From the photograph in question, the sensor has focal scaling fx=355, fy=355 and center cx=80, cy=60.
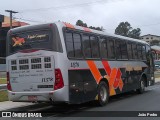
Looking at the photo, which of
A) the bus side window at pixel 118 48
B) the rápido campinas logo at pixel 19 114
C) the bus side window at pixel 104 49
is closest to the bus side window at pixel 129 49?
the bus side window at pixel 118 48

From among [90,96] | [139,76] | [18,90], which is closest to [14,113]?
[18,90]

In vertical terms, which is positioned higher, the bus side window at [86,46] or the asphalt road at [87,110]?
the bus side window at [86,46]

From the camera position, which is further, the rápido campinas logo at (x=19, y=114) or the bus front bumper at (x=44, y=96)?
the rápido campinas logo at (x=19, y=114)

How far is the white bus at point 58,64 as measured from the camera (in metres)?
11.9

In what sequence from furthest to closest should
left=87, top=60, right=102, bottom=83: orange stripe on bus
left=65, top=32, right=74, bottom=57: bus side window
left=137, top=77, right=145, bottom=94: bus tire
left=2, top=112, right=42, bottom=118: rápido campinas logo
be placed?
1. left=137, top=77, right=145, bottom=94: bus tire
2. left=87, top=60, right=102, bottom=83: orange stripe on bus
3. left=65, top=32, right=74, bottom=57: bus side window
4. left=2, top=112, right=42, bottom=118: rápido campinas logo

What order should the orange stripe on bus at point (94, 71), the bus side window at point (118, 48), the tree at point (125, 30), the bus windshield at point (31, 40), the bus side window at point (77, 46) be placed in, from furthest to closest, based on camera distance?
the tree at point (125, 30) < the bus side window at point (118, 48) < the orange stripe on bus at point (94, 71) < the bus side window at point (77, 46) < the bus windshield at point (31, 40)

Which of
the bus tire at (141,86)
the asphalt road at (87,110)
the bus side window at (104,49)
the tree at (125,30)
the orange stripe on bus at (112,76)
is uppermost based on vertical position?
the tree at (125,30)

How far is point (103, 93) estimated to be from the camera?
14.6 metres

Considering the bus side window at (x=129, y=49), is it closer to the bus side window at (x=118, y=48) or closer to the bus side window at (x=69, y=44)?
the bus side window at (x=118, y=48)

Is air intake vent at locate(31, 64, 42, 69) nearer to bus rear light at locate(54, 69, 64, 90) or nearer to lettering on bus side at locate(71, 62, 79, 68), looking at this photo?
bus rear light at locate(54, 69, 64, 90)

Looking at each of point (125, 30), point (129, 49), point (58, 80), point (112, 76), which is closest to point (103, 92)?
point (112, 76)

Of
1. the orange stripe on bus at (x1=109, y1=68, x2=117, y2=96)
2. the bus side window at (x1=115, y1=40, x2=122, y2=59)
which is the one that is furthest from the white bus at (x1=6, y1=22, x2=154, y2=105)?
the bus side window at (x1=115, y1=40, x2=122, y2=59)

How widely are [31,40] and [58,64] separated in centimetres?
153

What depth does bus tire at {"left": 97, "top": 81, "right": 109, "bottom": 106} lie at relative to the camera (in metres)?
14.2
